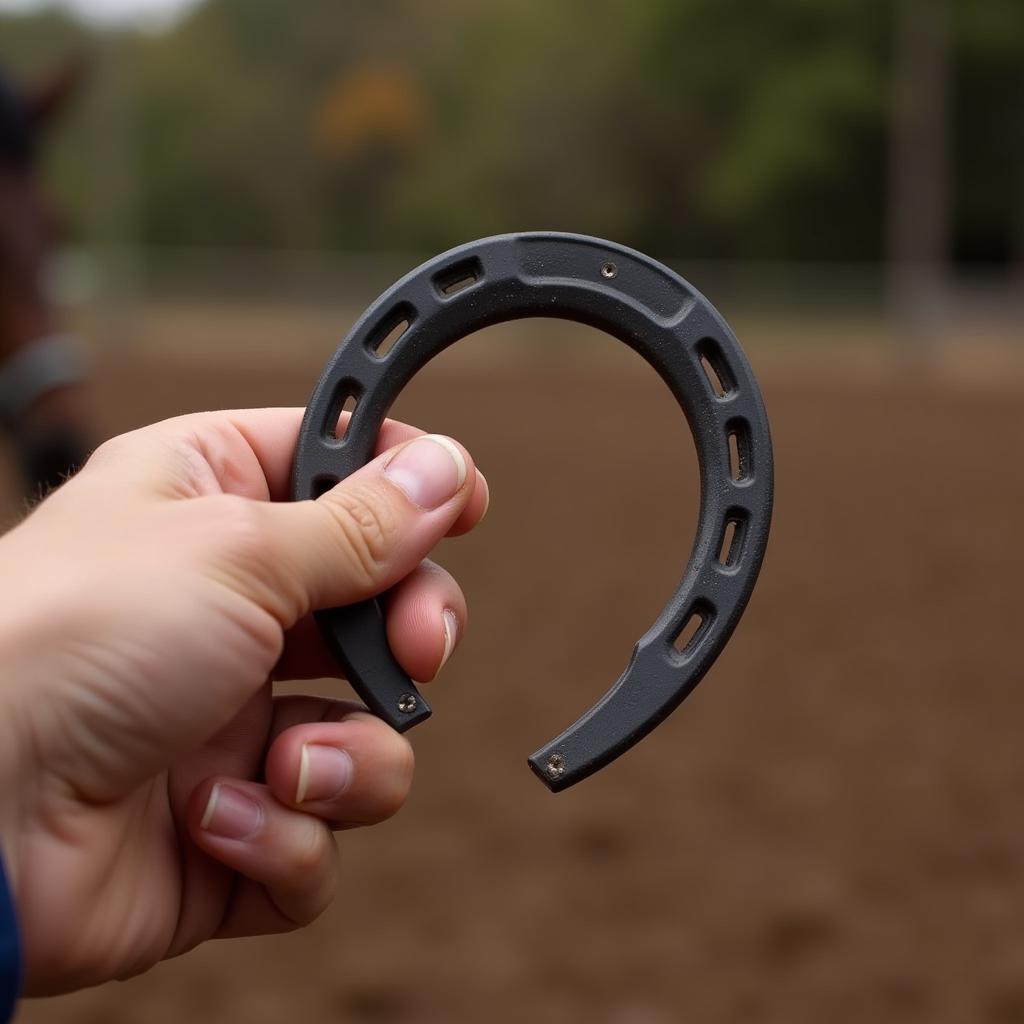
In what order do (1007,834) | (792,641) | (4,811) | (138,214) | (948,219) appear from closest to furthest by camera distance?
(4,811) < (1007,834) < (792,641) < (948,219) < (138,214)

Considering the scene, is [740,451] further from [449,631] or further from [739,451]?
[449,631]

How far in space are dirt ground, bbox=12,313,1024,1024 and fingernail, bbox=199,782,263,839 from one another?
89.0 inches

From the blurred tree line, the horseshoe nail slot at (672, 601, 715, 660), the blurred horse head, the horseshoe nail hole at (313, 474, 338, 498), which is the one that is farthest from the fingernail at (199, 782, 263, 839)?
the blurred tree line

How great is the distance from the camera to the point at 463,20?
36.1 m

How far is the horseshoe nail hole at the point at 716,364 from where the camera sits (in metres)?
1.15

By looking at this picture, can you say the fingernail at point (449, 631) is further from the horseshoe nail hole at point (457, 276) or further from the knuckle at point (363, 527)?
the horseshoe nail hole at point (457, 276)

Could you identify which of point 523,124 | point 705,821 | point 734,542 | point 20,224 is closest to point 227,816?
point 734,542

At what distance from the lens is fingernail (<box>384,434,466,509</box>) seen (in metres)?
1.17

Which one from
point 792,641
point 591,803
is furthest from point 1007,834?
point 792,641

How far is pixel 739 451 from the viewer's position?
3.82 ft

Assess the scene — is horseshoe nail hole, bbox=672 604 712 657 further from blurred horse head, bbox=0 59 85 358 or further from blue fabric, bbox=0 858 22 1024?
blurred horse head, bbox=0 59 85 358

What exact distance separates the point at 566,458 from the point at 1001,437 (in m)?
3.79

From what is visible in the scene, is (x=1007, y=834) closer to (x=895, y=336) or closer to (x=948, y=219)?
(x=895, y=336)

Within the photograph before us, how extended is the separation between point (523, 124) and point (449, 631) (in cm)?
3043
